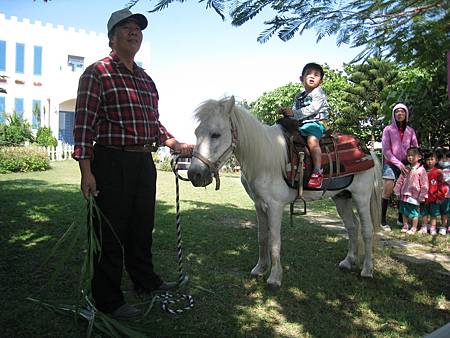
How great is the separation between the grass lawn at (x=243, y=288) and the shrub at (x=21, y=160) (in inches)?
356

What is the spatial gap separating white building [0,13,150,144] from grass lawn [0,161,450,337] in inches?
787

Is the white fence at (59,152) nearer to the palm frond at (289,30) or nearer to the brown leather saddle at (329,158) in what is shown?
the brown leather saddle at (329,158)

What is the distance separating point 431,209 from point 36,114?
73.4ft

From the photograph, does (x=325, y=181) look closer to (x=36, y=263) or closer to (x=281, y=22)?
(x=281, y=22)

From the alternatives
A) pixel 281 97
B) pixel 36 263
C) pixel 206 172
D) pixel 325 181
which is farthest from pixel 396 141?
pixel 281 97

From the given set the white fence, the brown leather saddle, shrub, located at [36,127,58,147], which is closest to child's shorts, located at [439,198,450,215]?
the brown leather saddle

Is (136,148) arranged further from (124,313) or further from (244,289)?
(244,289)

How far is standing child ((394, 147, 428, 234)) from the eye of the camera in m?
5.98

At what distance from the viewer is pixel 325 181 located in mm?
3805

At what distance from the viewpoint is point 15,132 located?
18.8 meters

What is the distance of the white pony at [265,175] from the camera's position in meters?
3.04

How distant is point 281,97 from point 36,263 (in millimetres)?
19590

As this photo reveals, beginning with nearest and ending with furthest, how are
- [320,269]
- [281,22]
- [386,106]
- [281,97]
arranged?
1. [281,22]
2. [320,269]
3. [386,106]
4. [281,97]

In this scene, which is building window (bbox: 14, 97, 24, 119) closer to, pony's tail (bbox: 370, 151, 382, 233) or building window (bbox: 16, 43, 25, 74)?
building window (bbox: 16, 43, 25, 74)
